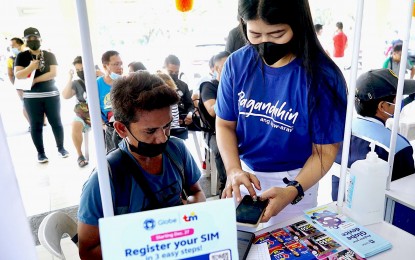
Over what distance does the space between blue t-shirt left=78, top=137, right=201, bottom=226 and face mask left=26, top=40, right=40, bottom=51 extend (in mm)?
2748

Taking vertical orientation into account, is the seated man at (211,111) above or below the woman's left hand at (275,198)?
below

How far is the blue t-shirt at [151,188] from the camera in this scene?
0.95 metres

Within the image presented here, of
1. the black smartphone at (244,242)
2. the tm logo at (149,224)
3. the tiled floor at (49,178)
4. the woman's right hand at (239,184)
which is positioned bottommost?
the tiled floor at (49,178)

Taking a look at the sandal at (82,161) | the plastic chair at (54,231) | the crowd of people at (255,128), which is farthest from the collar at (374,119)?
the sandal at (82,161)

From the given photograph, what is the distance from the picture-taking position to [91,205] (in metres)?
0.96

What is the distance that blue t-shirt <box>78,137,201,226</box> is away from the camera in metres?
0.95

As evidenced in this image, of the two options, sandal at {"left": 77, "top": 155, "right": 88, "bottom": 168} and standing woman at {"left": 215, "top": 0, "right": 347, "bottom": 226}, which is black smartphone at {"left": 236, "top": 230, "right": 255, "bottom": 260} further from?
sandal at {"left": 77, "top": 155, "right": 88, "bottom": 168}

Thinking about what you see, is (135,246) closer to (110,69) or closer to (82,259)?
(82,259)

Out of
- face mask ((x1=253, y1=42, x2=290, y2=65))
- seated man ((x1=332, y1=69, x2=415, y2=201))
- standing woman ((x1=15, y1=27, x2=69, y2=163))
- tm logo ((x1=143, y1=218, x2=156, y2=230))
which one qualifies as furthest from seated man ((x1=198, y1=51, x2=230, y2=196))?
tm logo ((x1=143, y1=218, x2=156, y2=230))

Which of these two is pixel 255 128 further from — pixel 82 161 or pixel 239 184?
pixel 82 161

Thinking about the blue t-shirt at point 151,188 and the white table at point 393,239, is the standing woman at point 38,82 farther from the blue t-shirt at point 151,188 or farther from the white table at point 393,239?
the white table at point 393,239

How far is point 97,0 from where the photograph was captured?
5609 millimetres

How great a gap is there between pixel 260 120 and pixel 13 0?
6.04 metres

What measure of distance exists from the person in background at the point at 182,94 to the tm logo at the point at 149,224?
2.52 metres
